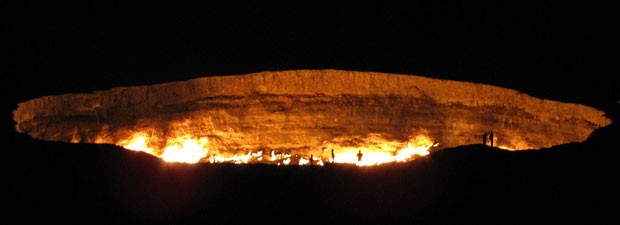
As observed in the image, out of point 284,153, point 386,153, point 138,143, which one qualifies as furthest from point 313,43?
point 138,143

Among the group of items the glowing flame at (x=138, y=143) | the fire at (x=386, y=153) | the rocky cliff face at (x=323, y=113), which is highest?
the rocky cliff face at (x=323, y=113)

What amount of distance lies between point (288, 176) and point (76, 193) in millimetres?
1261

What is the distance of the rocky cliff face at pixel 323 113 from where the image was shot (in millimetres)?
6426

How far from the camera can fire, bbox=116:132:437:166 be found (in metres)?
6.46

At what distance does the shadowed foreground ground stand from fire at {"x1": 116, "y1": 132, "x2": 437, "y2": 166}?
3.08 m

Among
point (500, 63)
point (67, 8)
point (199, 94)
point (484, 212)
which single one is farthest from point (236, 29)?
point (484, 212)

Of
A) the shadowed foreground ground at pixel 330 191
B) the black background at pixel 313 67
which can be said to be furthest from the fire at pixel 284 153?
the shadowed foreground ground at pixel 330 191

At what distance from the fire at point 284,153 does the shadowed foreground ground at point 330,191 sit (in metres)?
3.08

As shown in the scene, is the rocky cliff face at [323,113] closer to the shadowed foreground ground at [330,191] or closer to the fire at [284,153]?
the fire at [284,153]

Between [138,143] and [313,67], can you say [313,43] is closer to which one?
[313,67]

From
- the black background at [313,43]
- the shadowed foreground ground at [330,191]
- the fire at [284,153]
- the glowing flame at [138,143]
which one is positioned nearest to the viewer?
the shadowed foreground ground at [330,191]

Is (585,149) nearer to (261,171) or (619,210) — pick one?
(619,210)

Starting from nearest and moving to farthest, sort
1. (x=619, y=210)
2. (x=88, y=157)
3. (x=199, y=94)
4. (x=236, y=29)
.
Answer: (x=619, y=210) → (x=88, y=157) → (x=199, y=94) → (x=236, y=29)

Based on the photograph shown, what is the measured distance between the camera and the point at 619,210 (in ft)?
10.3
